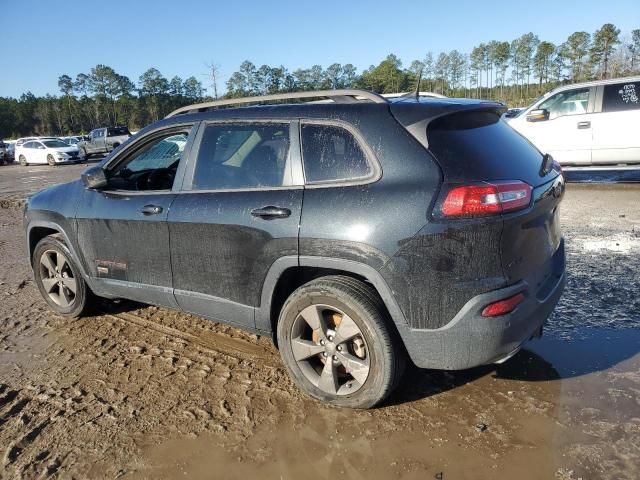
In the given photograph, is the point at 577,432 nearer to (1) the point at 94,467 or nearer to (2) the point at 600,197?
(1) the point at 94,467

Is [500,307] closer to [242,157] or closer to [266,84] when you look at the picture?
[242,157]

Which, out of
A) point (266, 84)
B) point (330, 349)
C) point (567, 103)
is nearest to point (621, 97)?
point (567, 103)

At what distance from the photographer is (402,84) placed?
59.7 metres

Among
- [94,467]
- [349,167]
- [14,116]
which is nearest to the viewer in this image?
[94,467]

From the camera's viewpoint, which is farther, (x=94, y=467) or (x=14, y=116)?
(x=14, y=116)

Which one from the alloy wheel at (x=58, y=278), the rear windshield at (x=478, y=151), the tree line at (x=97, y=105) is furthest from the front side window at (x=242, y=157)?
the tree line at (x=97, y=105)

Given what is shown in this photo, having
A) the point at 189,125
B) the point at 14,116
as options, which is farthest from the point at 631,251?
the point at 14,116

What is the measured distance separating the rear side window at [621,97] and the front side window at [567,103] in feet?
1.17

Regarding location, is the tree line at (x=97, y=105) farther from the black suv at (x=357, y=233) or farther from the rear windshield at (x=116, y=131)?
the black suv at (x=357, y=233)

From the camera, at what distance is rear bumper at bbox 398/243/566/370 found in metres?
2.47

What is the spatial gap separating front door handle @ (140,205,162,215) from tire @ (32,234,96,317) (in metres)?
1.10

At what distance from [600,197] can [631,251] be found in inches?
144

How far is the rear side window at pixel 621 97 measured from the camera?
9173mm

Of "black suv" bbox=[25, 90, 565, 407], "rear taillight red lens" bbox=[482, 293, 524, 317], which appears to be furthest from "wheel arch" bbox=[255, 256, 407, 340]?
"rear taillight red lens" bbox=[482, 293, 524, 317]
